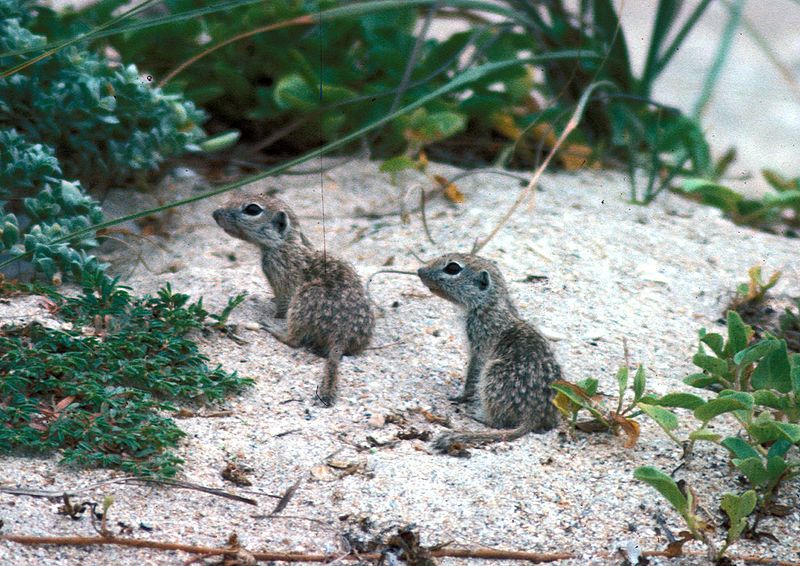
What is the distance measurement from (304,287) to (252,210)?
26.8 inches

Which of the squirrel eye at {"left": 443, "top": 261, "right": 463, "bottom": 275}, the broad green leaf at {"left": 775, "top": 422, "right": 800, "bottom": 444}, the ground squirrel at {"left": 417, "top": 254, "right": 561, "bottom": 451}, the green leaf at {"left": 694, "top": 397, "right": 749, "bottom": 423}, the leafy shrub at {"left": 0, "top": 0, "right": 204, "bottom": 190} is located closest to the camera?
the broad green leaf at {"left": 775, "top": 422, "right": 800, "bottom": 444}

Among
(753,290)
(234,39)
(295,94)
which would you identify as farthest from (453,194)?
(753,290)

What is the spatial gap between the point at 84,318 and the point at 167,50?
107 inches

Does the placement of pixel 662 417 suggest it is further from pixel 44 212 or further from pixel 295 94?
pixel 295 94

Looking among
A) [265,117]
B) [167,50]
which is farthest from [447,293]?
[167,50]

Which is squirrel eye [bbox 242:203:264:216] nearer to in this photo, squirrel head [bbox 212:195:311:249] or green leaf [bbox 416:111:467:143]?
squirrel head [bbox 212:195:311:249]

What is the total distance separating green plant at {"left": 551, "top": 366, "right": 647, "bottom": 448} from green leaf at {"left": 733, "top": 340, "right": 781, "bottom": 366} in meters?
0.32

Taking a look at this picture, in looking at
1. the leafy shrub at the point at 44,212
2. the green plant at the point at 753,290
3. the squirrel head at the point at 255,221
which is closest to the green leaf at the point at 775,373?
the green plant at the point at 753,290

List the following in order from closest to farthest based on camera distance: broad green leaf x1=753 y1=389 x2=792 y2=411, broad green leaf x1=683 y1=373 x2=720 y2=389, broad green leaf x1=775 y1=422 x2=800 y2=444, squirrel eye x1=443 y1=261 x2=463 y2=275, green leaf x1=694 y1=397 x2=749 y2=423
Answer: broad green leaf x1=775 y1=422 x2=800 y2=444, green leaf x1=694 y1=397 x2=749 y2=423, broad green leaf x1=753 y1=389 x2=792 y2=411, broad green leaf x1=683 y1=373 x2=720 y2=389, squirrel eye x1=443 y1=261 x2=463 y2=275

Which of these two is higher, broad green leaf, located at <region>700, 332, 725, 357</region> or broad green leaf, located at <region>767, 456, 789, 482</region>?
broad green leaf, located at <region>700, 332, 725, 357</region>

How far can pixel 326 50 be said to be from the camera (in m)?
6.46

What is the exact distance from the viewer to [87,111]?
496 cm

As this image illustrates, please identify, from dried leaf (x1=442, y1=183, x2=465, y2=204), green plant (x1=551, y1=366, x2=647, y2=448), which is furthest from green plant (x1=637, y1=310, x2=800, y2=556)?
dried leaf (x1=442, y1=183, x2=465, y2=204)

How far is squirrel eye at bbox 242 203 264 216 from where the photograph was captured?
5.15 m
